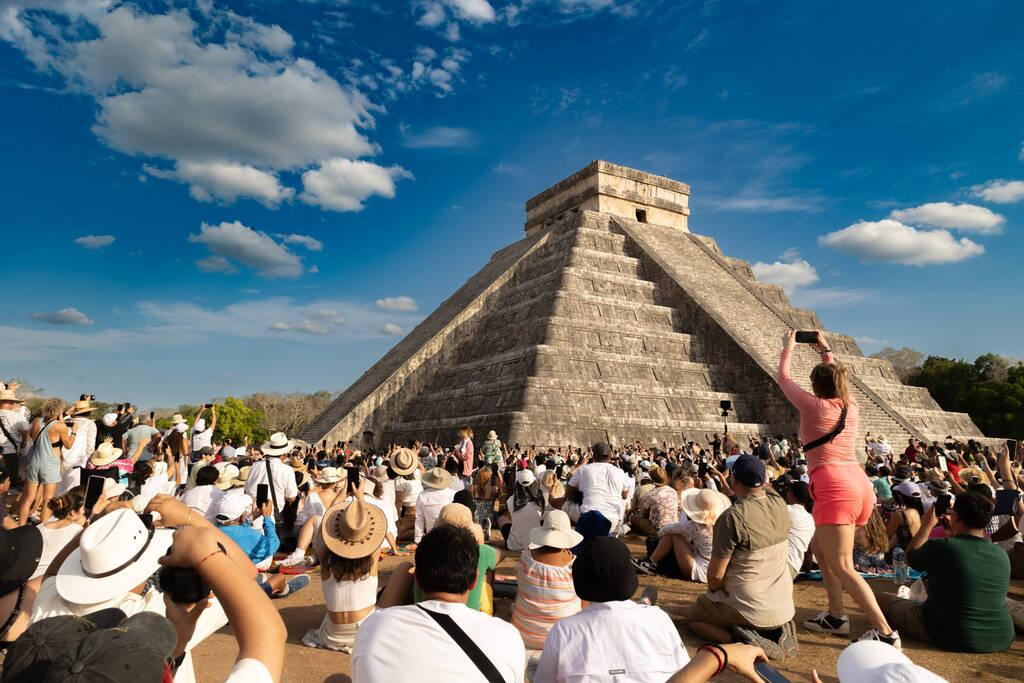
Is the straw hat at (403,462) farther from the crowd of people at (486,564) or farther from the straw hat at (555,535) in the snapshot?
the straw hat at (555,535)

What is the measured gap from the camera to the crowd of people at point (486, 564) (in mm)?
2164

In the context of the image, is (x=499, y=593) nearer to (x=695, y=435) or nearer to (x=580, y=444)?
(x=580, y=444)

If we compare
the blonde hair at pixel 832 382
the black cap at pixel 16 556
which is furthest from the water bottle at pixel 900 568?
the black cap at pixel 16 556

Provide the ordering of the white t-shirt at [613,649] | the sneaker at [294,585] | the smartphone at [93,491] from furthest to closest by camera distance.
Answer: the smartphone at [93,491]
the sneaker at [294,585]
the white t-shirt at [613,649]

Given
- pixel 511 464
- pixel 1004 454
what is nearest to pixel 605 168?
pixel 511 464

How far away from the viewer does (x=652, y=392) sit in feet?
69.5

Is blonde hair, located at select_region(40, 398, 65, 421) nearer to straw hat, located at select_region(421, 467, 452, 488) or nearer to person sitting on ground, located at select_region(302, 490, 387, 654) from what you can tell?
straw hat, located at select_region(421, 467, 452, 488)

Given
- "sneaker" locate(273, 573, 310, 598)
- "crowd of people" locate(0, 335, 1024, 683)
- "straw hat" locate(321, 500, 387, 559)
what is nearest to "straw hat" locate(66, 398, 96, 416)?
"crowd of people" locate(0, 335, 1024, 683)

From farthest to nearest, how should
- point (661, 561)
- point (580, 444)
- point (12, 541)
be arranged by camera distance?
point (580, 444) → point (661, 561) → point (12, 541)

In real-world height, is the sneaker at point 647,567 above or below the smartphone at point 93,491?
below

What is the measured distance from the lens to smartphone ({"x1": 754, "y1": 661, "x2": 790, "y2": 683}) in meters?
2.55

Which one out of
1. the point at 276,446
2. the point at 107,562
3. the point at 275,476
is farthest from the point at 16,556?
the point at 276,446

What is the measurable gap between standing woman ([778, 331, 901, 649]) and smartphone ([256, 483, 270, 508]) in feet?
20.2

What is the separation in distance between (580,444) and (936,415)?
1544 centimetres
